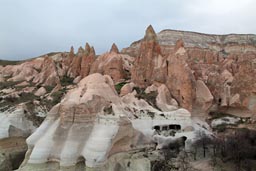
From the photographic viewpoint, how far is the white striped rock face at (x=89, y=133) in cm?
2142

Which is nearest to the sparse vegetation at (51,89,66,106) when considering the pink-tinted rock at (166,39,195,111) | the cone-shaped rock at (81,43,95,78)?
the cone-shaped rock at (81,43,95,78)

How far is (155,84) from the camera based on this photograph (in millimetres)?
33188

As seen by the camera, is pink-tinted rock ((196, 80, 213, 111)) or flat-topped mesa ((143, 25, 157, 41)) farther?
flat-topped mesa ((143, 25, 157, 41))

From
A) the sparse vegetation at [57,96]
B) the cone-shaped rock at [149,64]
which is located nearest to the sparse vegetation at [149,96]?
the cone-shaped rock at [149,64]

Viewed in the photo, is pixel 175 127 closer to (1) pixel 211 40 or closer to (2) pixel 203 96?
(2) pixel 203 96

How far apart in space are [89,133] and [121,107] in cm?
437

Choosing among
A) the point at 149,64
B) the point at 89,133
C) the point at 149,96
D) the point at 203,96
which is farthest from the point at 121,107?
the point at 149,64

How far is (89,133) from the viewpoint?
74.6ft

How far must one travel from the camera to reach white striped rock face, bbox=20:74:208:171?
21.4 metres

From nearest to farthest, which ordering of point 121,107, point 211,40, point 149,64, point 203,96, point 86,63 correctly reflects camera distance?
point 121,107 → point 203,96 → point 149,64 → point 86,63 → point 211,40

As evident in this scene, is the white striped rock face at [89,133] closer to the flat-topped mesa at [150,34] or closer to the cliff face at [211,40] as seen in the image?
the flat-topped mesa at [150,34]

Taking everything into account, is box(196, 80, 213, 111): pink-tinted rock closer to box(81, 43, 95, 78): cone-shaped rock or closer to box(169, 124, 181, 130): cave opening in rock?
box(169, 124, 181, 130): cave opening in rock

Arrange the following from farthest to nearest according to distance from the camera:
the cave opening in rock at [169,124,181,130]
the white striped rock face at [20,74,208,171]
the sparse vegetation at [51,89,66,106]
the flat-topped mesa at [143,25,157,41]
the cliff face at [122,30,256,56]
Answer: the cliff face at [122,30,256,56]
the flat-topped mesa at [143,25,157,41]
the sparse vegetation at [51,89,66,106]
the cave opening in rock at [169,124,181,130]
the white striped rock face at [20,74,208,171]

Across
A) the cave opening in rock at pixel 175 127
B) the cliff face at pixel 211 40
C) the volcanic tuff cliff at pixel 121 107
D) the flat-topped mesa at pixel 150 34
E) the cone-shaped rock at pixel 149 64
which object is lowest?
the cave opening in rock at pixel 175 127
